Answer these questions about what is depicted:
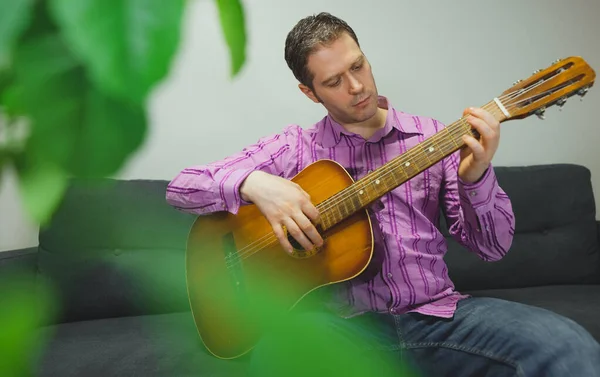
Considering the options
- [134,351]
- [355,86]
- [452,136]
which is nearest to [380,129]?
[355,86]

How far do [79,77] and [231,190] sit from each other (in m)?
1.07

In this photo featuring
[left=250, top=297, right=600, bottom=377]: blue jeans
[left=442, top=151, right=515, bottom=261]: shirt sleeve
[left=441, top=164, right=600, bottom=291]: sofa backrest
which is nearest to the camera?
[left=250, top=297, right=600, bottom=377]: blue jeans

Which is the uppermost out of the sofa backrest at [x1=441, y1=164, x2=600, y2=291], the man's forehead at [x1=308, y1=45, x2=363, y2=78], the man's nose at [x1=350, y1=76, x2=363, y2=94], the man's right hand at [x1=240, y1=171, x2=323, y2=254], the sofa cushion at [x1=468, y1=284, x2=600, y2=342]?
the man's forehead at [x1=308, y1=45, x2=363, y2=78]

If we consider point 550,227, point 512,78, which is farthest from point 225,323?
point 512,78

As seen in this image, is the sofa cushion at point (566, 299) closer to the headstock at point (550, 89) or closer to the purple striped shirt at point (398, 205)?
the purple striped shirt at point (398, 205)

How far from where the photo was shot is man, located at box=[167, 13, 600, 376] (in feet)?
3.18

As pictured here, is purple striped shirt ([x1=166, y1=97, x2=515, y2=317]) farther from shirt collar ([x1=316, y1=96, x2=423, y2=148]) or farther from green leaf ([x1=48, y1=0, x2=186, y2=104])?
green leaf ([x1=48, y1=0, x2=186, y2=104])

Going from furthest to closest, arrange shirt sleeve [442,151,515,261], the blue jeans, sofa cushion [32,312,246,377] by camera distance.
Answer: shirt sleeve [442,151,515,261]
the blue jeans
sofa cushion [32,312,246,377]

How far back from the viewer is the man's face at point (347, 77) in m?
1.22

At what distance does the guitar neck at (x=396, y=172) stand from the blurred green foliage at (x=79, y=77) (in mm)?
996

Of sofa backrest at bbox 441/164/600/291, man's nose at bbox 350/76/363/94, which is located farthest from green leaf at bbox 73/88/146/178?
sofa backrest at bbox 441/164/600/291

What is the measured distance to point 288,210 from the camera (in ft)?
3.47

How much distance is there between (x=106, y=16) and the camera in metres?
0.11

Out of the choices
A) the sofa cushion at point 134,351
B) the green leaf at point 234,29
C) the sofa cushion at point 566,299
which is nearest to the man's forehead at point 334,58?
the sofa cushion at point 134,351
